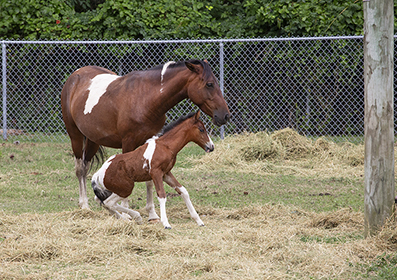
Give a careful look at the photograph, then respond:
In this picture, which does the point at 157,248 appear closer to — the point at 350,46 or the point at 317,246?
the point at 317,246

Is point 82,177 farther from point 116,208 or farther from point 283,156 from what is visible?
point 283,156

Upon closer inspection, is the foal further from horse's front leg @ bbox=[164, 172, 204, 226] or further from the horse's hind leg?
the horse's hind leg

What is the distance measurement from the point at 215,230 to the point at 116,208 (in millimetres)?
1178

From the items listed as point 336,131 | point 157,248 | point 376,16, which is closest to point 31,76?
point 336,131

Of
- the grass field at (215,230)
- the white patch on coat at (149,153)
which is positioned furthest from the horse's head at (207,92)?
the grass field at (215,230)

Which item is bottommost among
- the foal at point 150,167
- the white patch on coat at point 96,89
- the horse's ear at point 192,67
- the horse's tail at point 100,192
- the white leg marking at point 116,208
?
the white leg marking at point 116,208

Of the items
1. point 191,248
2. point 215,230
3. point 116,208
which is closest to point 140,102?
point 116,208

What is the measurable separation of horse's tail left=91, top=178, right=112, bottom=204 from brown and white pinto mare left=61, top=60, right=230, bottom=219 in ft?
1.60

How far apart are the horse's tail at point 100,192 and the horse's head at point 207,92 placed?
4.61 ft

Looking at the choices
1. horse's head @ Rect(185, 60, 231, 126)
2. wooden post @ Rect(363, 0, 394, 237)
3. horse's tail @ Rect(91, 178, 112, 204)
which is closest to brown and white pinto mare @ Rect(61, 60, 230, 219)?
horse's head @ Rect(185, 60, 231, 126)

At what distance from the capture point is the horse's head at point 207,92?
526cm

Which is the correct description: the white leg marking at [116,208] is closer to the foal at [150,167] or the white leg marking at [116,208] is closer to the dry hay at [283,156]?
the foal at [150,167]

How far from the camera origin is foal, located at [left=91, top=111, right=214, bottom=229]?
17.1 ft

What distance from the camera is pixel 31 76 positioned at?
35.0 ft
